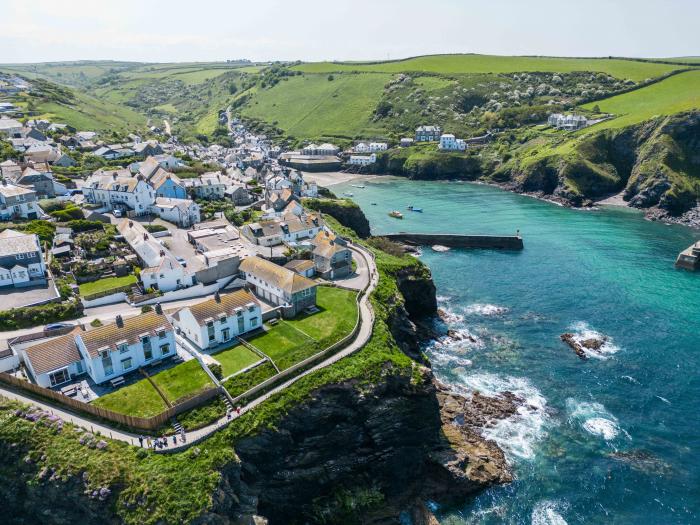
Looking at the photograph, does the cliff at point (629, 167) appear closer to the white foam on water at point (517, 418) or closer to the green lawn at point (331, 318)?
the white foam on water at point (517, 418)

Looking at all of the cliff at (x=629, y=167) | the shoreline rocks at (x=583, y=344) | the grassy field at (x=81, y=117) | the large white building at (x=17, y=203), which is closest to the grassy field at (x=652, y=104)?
the cliff at (x=629, y=167)

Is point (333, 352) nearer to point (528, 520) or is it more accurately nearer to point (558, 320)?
point (528, 520)

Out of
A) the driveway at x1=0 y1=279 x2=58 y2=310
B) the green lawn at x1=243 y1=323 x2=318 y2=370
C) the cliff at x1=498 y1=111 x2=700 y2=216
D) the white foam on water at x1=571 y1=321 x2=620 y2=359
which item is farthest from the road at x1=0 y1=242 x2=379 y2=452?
the cliff at x1=498 y1=111 x2=700 y2=216

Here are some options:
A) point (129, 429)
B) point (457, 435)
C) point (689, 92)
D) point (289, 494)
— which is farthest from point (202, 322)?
point (689, 92)

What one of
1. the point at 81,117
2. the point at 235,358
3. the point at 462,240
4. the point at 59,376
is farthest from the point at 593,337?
the point at 81,117

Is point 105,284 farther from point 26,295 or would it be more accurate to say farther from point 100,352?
point 100,352
